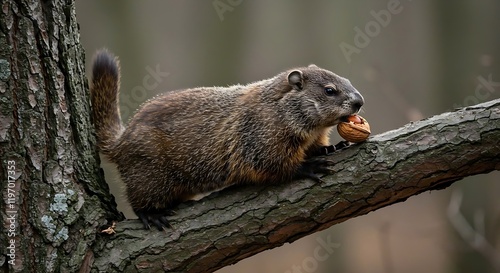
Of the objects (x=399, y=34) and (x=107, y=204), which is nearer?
(x=107, y=204)

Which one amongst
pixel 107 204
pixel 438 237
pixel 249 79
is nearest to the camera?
pixel 107 204

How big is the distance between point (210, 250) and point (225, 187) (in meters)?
0.56

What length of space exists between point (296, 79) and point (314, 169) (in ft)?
2.60

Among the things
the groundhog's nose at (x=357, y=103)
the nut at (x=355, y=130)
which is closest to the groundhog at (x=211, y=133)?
the groundhog's nose at (x=357, y=103)

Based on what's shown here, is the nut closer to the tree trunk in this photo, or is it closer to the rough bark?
the tree trunk

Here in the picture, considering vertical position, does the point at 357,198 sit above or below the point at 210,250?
above

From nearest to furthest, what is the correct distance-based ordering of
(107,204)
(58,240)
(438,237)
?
(58,240) → (107,204) → (438,237)

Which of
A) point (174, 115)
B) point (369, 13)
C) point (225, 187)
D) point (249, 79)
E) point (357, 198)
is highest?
point (369, 13)

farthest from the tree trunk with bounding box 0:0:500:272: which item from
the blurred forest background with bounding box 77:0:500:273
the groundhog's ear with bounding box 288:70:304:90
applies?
the blurred forest background with bounding box 77:0:500:273

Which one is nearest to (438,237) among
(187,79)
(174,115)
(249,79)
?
(249,79)

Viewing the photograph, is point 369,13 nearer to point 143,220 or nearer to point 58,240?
point 143,220

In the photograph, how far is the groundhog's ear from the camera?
3.78m

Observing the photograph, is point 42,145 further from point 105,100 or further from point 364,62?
point 364,62

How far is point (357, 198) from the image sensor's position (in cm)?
305
